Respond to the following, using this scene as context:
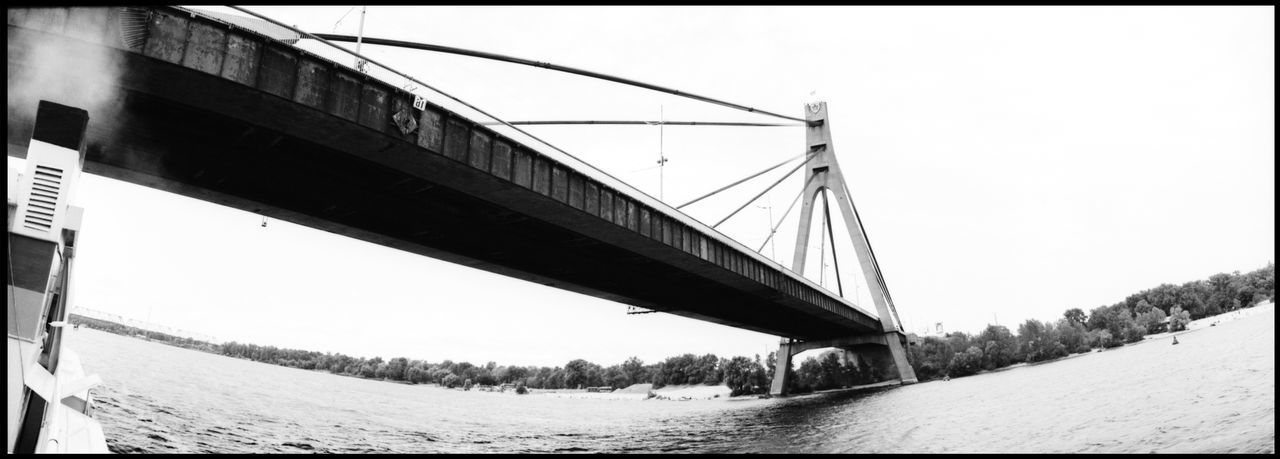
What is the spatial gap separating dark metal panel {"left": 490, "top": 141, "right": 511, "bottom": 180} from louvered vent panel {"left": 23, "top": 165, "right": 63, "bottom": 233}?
1193 cm

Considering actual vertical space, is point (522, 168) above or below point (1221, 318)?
above

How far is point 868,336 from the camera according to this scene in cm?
6956

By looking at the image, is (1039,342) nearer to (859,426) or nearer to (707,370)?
(707,370)

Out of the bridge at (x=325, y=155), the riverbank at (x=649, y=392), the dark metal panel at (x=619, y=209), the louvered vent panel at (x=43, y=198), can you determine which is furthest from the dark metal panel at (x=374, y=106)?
the riverbank at (x=649, y=392)

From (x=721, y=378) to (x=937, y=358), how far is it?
4136 cm

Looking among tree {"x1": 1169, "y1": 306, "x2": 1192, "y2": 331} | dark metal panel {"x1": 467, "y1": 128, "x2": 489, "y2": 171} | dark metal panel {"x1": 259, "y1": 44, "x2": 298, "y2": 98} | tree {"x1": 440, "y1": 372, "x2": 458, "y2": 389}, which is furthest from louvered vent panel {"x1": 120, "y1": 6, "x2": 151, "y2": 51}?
tree {"x1": 440, "y1": 372, "x2": 458, "y2": 389}

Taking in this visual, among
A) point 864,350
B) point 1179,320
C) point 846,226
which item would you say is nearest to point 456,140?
point 846,226

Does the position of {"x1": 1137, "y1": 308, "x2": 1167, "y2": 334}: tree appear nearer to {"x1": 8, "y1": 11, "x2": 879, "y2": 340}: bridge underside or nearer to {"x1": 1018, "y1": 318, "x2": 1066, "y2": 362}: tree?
{"x1": 1018, "y1": 318, "x2": 1066, "y2": 362}: tree

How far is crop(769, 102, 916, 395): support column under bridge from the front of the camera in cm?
6192

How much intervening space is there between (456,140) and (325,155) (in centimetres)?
426

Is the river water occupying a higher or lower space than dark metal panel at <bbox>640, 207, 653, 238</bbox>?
lower

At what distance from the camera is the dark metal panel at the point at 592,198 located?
26.3 meters

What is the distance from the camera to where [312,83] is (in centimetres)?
1766

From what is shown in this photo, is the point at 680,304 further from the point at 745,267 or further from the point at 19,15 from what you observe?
the point at 19,15
